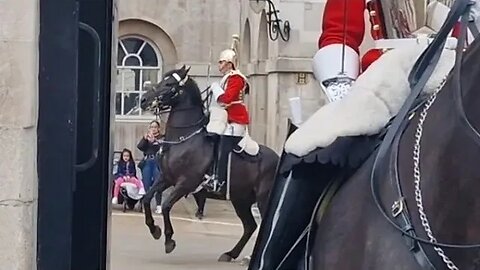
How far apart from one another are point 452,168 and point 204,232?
11.6m

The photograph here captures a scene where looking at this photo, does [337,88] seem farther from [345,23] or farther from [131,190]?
[131,190]

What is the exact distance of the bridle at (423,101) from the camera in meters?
2.68

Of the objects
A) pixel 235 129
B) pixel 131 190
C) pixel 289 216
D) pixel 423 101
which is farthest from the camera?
pixel 131 190

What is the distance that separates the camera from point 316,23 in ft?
51.9

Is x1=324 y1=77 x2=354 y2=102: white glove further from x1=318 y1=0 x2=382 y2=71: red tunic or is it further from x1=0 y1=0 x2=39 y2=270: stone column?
x1=0 y1=0 x2=39 y2=270: stone column

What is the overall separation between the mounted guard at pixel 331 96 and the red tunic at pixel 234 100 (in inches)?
305

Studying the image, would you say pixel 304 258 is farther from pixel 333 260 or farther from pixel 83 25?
pixel 83 25

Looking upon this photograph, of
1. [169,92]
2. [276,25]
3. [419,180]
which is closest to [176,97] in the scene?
[169,92]

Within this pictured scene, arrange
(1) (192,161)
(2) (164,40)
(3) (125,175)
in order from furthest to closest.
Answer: (2) (164,40) → (3) (125,175) → (1) (192,161)

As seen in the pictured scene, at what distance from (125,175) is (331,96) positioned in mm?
13022

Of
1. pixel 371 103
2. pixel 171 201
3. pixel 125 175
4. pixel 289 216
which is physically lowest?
pixel 125 175

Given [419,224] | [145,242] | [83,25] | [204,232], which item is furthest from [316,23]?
[419,224]

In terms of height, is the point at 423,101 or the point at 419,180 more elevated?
the point at 423,101

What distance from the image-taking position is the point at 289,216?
3.55 metres
